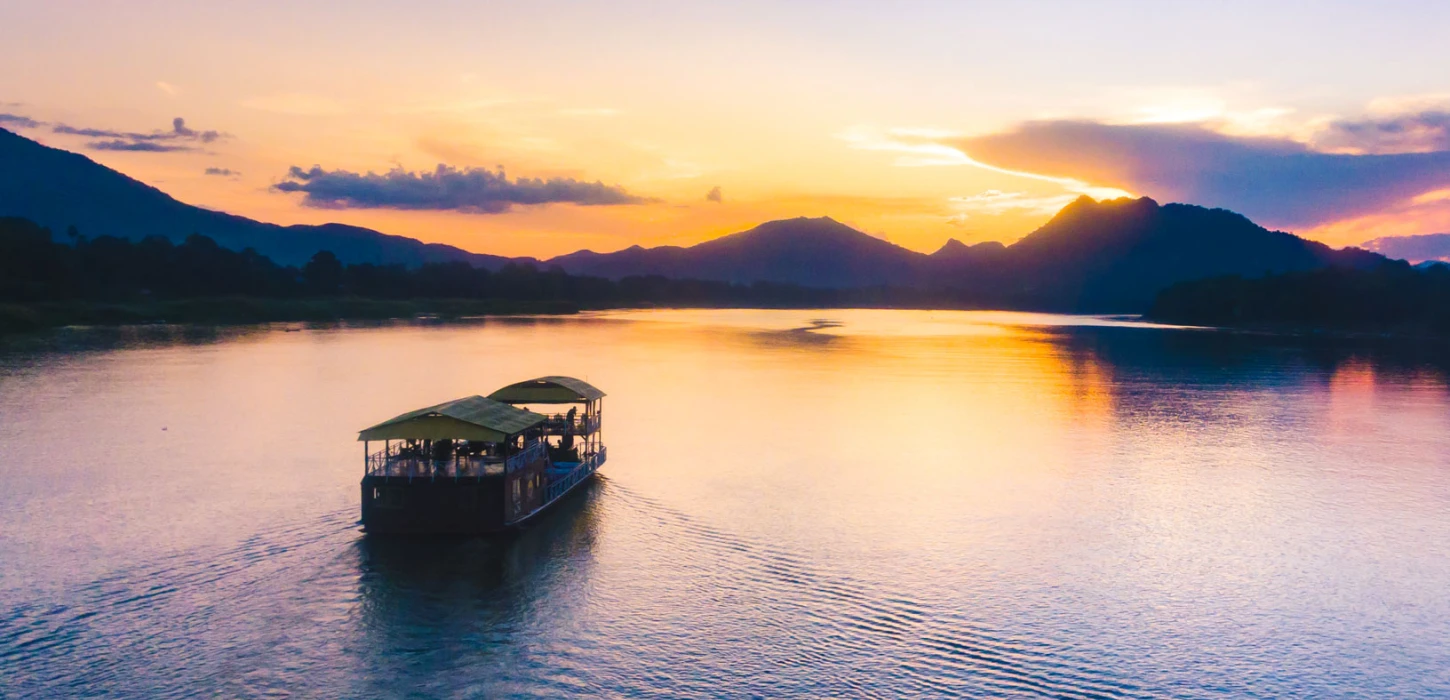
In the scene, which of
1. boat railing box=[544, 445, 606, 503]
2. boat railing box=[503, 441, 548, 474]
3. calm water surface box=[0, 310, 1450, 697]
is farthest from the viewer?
boat railing box=[544, 445, 606, 503]

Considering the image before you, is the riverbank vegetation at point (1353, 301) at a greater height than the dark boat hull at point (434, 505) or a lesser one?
greater

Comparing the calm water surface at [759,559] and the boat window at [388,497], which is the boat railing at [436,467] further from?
the calm water surface at [759,559]

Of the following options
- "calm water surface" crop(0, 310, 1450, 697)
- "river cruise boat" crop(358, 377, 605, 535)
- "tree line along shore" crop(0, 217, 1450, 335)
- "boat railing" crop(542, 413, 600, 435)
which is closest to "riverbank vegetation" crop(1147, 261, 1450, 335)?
"tree line along shore" crop(0, 217, 1450, 335)

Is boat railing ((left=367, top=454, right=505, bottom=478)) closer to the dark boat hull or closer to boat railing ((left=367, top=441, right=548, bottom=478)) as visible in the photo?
boat railing ((left=367, top=441, right=548, bottom=478))

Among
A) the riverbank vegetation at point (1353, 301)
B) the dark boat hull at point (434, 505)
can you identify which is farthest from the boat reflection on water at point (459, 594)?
the riverbank vegetation at point (1353, 301)

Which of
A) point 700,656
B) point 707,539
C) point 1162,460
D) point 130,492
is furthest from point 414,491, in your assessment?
point 1162,460
